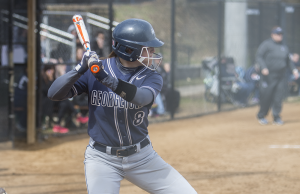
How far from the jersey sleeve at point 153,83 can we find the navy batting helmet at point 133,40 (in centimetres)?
11

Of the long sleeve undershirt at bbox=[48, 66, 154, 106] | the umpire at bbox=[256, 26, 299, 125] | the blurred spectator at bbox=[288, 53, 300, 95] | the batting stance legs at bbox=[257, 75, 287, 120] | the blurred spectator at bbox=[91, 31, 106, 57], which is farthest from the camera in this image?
the blurred spectator at bbox=[288, 53, 300, 95]

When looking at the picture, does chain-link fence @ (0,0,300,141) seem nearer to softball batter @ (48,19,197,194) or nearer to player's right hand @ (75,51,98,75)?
softball batter @ (48,19,197,194)

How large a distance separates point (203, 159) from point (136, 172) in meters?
3.71

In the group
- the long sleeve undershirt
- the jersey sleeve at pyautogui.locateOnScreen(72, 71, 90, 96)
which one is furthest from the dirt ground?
the long sleeve undershirt

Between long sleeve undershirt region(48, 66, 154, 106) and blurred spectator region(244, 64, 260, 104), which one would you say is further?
blurred spectator region(244, 64, 260, 104)

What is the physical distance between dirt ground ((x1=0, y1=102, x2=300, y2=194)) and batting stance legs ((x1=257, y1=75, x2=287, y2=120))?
415mm

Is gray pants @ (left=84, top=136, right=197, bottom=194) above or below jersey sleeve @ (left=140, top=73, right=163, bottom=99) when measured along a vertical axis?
below

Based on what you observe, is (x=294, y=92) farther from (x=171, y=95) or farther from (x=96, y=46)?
(x=96, y=46)

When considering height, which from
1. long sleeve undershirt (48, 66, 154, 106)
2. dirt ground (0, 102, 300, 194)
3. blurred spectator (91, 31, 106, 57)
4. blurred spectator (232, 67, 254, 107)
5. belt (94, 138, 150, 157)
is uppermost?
blurred spectator (91, 31, 106, 57)

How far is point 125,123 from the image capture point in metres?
2.92

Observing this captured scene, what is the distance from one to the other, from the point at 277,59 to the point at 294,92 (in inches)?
194

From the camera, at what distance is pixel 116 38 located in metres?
2.93

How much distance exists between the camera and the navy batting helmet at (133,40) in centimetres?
288

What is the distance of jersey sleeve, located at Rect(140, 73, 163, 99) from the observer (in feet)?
9.42
